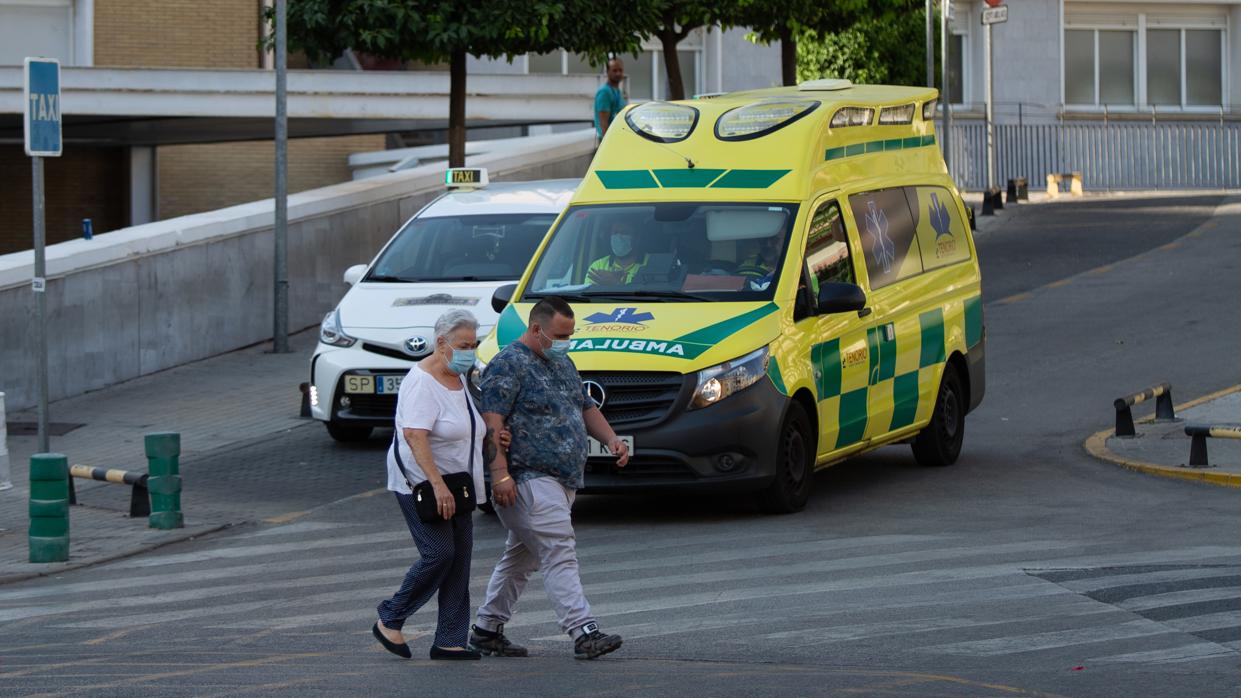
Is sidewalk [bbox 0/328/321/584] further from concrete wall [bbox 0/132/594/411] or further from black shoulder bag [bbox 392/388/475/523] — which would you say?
black shoulder bag [bbox 392/388/475/523]

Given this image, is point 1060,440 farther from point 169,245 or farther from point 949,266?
point 169,245

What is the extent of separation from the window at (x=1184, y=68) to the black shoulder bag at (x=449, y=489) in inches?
1686

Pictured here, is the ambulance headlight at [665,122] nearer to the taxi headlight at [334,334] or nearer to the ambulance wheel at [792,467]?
the ambulance wheel at [792,467]

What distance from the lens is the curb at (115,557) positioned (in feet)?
36.9

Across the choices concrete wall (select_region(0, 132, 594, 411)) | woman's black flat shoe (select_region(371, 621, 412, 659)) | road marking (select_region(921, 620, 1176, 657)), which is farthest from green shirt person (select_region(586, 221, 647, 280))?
concrete wall (select_region(0, 132, 594, 411))

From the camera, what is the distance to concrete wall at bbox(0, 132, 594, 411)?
18.1m

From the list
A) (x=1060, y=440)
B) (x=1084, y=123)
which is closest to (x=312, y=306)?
(x=1060, y=440)

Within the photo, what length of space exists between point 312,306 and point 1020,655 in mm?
15640

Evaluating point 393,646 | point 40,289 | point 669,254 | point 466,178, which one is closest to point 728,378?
point 669,254

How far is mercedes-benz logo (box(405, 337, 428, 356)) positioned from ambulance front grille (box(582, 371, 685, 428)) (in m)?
3.42

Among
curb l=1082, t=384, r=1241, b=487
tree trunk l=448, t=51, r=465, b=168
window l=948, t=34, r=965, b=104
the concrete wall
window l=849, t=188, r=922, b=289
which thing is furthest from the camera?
window l=948, t=34, r=965, b=104

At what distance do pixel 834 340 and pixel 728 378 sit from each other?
1.14m

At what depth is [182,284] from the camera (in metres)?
20.2

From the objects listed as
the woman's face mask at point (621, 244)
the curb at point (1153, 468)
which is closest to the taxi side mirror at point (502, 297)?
the woman's face mask at point (621, 244)
